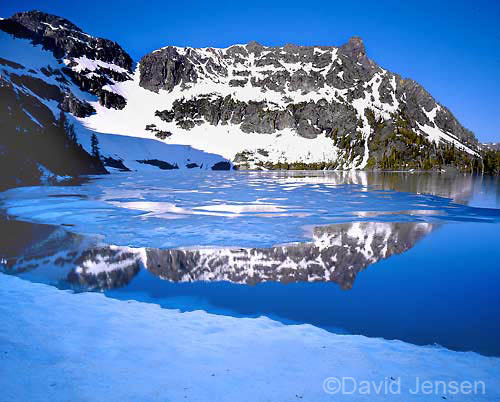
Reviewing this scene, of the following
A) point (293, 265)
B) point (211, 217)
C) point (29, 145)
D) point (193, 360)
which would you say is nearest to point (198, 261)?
point (293, 265)

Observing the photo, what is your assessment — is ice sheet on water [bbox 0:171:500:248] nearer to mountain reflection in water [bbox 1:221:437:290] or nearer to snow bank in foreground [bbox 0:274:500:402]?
mountain reflection in water [bbox 1:221:437:290]

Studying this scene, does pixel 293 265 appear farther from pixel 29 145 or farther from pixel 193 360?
pixel 29 145

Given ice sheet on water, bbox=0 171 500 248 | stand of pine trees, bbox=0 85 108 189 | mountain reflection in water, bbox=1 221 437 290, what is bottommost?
mountain reflection in water, bbox=1 221 437 290

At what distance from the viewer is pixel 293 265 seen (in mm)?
12328

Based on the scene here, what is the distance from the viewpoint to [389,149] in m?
193

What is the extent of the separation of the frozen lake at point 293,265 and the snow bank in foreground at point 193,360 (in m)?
0.91

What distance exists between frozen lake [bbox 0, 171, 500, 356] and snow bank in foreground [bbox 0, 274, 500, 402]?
91 cm

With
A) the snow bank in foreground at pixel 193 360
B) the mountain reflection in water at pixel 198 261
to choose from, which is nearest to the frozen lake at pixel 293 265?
the mountain reflection in water at pixel 198 261

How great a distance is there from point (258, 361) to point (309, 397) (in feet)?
3.92

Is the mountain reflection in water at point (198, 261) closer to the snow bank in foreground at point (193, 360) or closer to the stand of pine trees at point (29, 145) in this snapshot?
the snow bank in foreground at point (193, 360)

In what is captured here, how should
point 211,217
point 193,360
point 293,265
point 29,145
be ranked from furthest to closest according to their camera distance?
1. point 29,145
2. point 211,217
3. point 293,265
4. point 193,360

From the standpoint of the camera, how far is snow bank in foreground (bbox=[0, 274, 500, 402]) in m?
5.02

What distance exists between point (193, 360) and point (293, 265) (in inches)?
273

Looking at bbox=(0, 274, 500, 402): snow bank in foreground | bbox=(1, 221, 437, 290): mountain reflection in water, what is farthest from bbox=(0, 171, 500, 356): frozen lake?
bbox=(0, 274, 500, 402): snow bank in foreground
